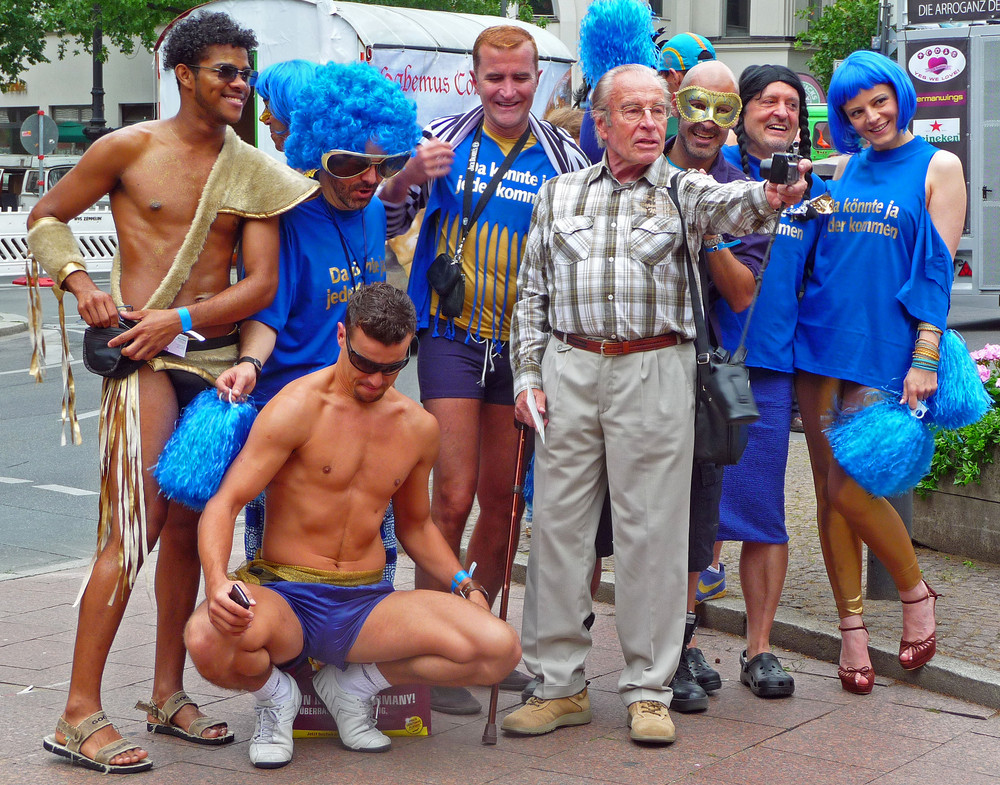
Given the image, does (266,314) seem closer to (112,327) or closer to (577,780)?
(112,327)

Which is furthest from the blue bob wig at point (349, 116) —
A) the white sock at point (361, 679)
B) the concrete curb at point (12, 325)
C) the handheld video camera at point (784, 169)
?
the concrete curb at point (12, 325)

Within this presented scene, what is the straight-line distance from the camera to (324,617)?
12.7ft

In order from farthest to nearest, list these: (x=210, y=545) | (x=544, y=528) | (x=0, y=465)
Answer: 1. (x=0, y=465)
2. (x=544, y=528)
3. (x=210, y=545)

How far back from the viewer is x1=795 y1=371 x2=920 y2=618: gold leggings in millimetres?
4578

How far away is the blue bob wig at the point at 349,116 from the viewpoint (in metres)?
4.08

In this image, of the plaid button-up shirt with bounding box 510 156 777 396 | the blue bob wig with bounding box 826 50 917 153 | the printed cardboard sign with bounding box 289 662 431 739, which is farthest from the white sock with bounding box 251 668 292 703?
the blue bob wig with bounding box 826 50 917 153

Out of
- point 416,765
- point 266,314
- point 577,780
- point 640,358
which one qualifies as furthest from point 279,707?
point 640,358

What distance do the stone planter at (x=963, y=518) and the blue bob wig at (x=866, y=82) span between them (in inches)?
81.8

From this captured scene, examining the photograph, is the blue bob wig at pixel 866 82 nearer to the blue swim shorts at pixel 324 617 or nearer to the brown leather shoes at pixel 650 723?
the brown leather shoes at pixel 650 723

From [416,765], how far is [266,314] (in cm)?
143

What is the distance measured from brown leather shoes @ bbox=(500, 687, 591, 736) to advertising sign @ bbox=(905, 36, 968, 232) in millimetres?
12469

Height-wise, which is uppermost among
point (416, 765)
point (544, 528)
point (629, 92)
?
point (629, 92)

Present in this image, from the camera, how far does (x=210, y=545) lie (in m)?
3.66

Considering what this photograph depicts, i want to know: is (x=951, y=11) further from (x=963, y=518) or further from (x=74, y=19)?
(x=74, y=19)
